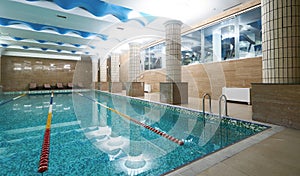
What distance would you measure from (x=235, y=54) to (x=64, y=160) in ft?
18.0

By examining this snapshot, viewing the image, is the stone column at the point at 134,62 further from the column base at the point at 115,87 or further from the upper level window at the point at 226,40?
the column base at the point at 115,87

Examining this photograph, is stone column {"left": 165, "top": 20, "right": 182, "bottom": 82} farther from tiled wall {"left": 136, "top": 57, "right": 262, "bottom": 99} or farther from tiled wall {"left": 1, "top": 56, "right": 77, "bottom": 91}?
tiled wall {"left": 1, "top": 56, "right": 77, "bottom": 91}

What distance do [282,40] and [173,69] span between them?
9.67ft

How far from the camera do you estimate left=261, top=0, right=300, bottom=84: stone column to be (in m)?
2.47

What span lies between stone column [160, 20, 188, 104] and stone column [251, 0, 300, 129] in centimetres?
249

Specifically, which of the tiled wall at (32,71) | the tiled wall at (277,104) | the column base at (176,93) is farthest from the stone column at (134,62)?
the tiled wall at (32,71)

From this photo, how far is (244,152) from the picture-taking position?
64.1 inches

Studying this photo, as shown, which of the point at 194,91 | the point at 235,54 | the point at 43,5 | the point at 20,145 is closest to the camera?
the point at 20,145

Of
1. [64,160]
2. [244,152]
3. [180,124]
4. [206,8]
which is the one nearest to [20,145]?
[64,160]

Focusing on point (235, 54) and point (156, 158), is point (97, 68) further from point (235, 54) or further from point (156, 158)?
point (156, 158)

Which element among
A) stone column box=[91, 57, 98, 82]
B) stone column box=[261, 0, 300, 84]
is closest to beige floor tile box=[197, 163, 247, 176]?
stone column box=[261, 0, 300, 84]

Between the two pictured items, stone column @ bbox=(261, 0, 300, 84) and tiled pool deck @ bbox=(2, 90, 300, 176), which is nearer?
tiled pool deck @ bbox=(2, 90, 300, 176)

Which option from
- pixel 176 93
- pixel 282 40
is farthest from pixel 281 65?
pixel 176 93

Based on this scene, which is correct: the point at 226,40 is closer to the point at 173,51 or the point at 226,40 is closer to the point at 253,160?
the point at 173,51
